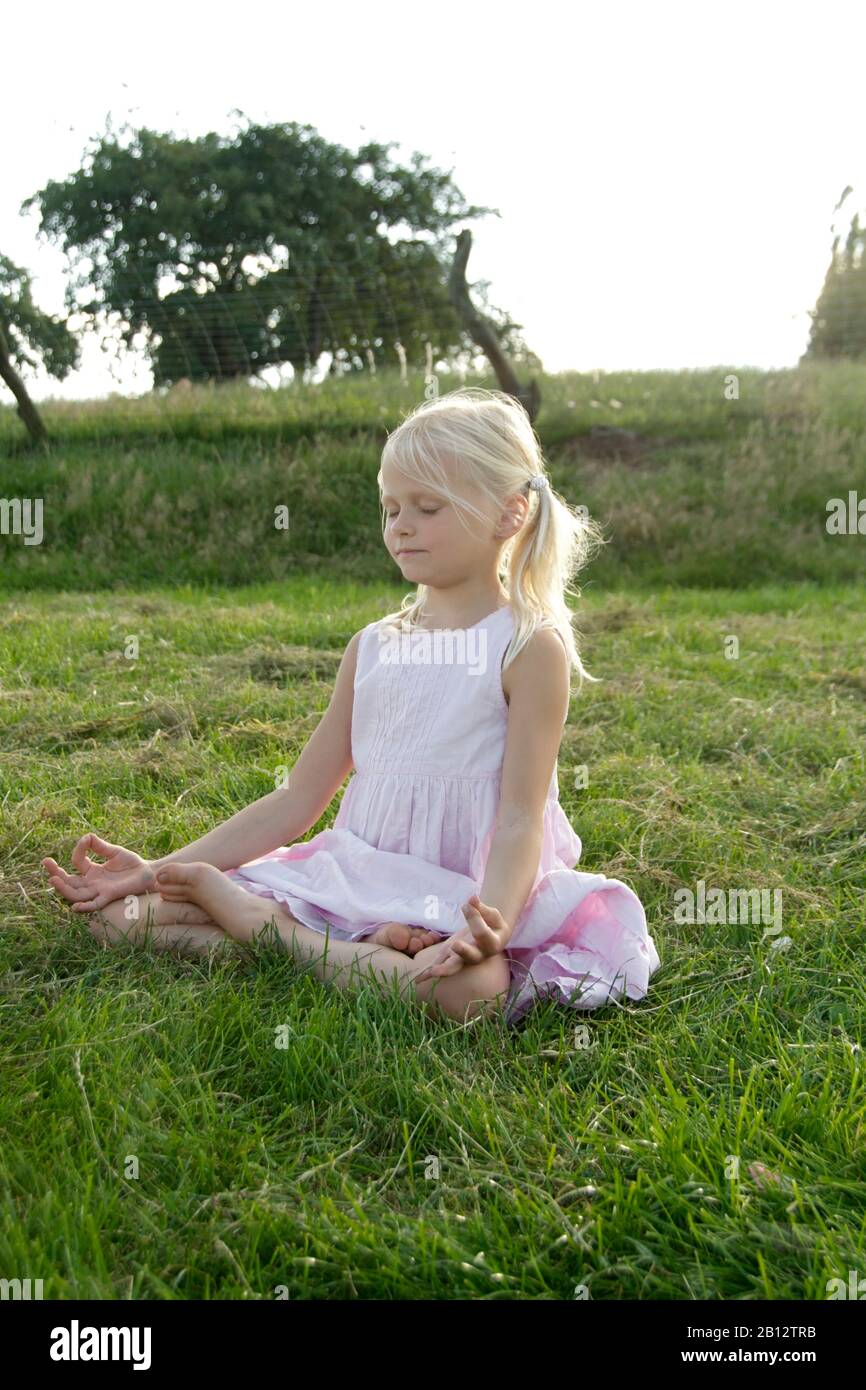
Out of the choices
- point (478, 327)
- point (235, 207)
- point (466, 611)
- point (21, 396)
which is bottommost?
point (466, 611)

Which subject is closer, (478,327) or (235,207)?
(478,327)

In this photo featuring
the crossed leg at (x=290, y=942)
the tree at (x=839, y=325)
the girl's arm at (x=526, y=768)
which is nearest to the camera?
the crossed leg at (x=290, y=942)

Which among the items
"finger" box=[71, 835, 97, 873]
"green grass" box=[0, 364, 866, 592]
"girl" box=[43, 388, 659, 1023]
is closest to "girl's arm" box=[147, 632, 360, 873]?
"girl" box=[43, 388, 659, 1023]

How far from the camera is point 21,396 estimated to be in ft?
28.5

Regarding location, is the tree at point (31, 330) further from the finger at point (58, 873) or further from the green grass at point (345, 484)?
the finger at point (58, 873)

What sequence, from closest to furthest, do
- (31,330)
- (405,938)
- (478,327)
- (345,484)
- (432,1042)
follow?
1. (432,1042)
2. (405,938)
3. (345,484)
4. (478,327)
5. (31,330)

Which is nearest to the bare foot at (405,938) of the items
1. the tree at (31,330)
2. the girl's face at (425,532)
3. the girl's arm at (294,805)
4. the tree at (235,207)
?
the girl's arm at (294,805)

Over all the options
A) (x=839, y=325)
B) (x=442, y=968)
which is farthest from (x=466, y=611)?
(x=839, y=325)

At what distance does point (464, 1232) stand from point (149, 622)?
14.1ft

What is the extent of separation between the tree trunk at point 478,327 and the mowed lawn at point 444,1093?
5946 mm

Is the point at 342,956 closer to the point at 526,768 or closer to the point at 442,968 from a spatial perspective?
the point at 442,968

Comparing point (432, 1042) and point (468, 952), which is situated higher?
point (468, 952)

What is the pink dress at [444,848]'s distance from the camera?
2.33 metres

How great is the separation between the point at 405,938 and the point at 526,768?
398 mm
